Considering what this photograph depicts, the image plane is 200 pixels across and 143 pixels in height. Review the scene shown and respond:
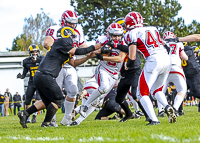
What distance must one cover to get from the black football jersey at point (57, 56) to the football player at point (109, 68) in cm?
95

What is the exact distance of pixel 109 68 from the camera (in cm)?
831

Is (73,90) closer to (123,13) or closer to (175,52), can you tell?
(175,52)

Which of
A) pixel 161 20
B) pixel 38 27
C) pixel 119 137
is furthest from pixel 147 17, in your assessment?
pixel 119 137

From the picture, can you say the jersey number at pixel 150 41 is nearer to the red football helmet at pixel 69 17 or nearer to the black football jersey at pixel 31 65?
the red football helmet at pixel 69 17

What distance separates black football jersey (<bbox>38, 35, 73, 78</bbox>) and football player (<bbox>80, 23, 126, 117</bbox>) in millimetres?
952

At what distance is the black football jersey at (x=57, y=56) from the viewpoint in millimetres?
6965

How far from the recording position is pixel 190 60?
1196 centimetres

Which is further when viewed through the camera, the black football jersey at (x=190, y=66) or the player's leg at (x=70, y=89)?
the black football jersey at (x=190, y=66)

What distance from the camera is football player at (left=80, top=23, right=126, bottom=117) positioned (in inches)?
310

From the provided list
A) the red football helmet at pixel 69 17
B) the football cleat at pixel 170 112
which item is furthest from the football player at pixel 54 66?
the football cleat at pixel 170 112

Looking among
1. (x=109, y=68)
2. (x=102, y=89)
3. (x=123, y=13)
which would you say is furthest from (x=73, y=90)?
(x=123, y=13)

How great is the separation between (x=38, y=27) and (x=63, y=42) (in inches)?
1866

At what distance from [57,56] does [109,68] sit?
5.28 ft

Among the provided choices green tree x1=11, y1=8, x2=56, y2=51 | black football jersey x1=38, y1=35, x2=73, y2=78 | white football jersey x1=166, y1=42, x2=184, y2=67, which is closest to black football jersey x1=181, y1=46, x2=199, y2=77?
white football jersey x1=166, y1=42, x2=184, y2=67
